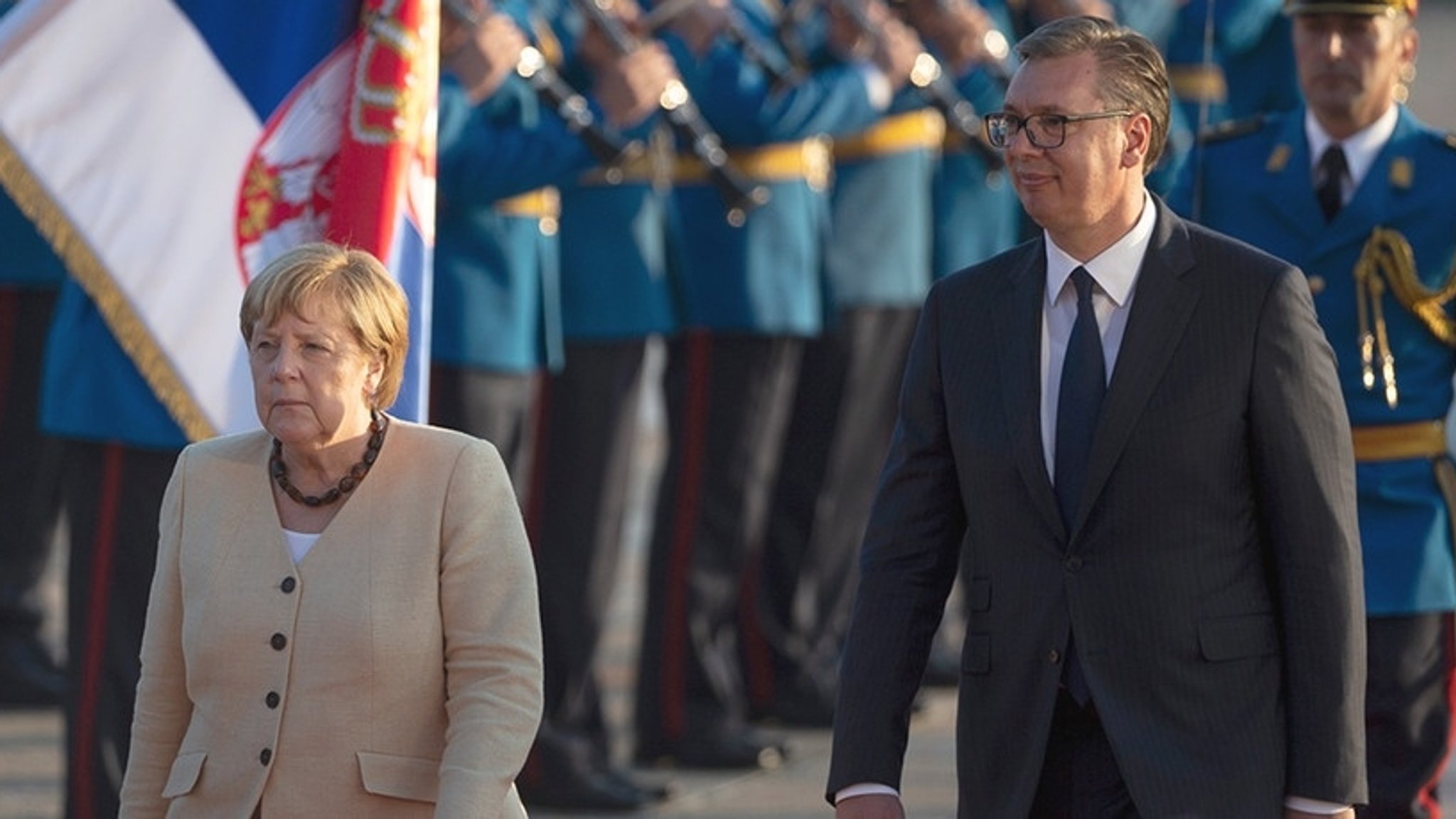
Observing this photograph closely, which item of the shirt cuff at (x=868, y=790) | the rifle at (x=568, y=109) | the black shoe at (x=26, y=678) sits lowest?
the black shoe at (x=26, y=678)

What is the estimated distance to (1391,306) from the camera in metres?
5.62

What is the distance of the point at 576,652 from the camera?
300 inches

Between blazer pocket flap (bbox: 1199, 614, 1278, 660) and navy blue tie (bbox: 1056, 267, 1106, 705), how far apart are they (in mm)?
165

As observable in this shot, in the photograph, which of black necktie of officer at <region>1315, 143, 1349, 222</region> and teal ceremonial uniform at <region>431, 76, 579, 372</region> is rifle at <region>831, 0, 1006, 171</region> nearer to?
teal ceremonial uniform at <region>431, 76, 579, 372</region>

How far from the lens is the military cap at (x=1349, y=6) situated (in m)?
5.61

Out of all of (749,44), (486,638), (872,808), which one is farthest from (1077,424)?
(749,44)

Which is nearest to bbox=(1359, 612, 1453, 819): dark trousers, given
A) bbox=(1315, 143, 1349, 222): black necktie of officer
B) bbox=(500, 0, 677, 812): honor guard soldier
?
bbox=(1315, 143, 1349, 222): black necktie of officer

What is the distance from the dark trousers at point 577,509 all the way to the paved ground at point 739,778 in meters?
0.33

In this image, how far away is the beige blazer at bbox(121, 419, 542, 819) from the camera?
4.05 m

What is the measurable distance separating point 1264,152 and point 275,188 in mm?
1765

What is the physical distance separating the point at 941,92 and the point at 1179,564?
510cm

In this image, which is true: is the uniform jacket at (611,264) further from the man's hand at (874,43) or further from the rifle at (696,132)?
the man's hand at (874,43)

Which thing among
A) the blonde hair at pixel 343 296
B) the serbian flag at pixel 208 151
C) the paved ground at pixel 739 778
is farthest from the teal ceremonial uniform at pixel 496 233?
the blonde hair at pixel 343 296

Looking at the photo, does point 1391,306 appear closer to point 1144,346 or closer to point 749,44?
point 1144,346
